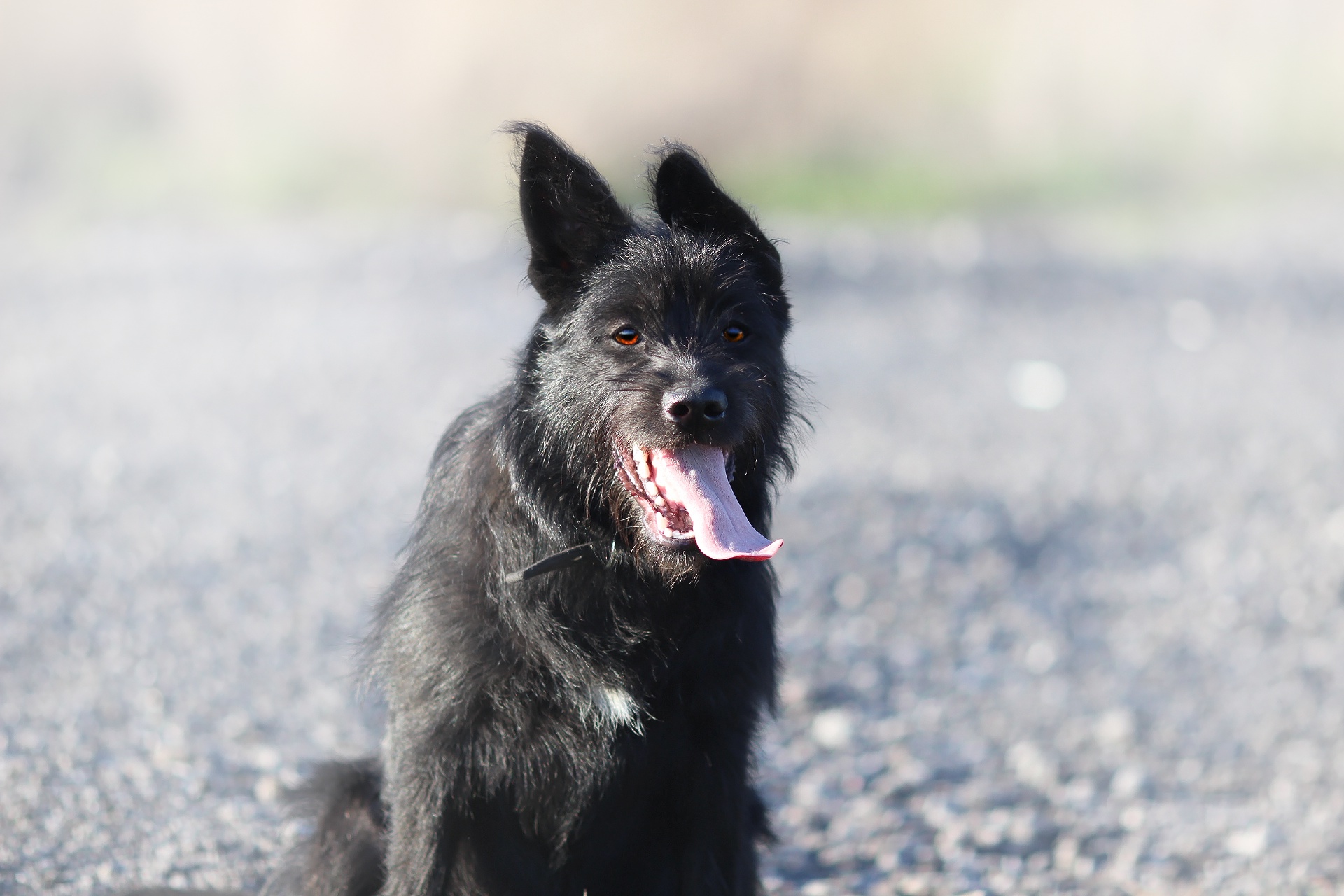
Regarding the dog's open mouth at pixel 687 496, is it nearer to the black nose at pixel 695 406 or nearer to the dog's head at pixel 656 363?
the dog's head at pixel 656 363

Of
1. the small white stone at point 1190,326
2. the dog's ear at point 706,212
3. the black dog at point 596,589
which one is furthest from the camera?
the small white stone at point 1190,326

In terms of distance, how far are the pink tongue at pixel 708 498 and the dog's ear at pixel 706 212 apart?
613 mm

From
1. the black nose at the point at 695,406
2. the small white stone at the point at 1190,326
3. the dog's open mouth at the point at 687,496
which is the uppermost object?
the small white stone at the point at 1190,326

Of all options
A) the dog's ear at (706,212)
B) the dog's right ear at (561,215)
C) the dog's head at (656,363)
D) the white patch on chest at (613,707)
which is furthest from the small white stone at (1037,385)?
the white patch on chest at (613,707)

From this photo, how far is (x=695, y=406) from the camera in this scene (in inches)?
128

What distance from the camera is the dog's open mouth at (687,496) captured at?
3.30 meters

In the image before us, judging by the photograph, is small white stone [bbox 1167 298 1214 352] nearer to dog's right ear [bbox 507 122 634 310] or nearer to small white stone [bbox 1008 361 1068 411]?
small white stone [bbox 1008 361 1068 411]

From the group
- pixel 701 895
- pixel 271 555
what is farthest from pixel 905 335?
pixel 701 895

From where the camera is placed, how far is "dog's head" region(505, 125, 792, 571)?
3.32 m

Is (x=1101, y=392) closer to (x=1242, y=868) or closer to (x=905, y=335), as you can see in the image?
(x=905, y=335)

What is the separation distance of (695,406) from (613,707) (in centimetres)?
86

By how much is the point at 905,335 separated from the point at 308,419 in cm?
602

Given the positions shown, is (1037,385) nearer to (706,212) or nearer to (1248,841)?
(1248,841)

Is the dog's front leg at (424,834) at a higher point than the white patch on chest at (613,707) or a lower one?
lower
